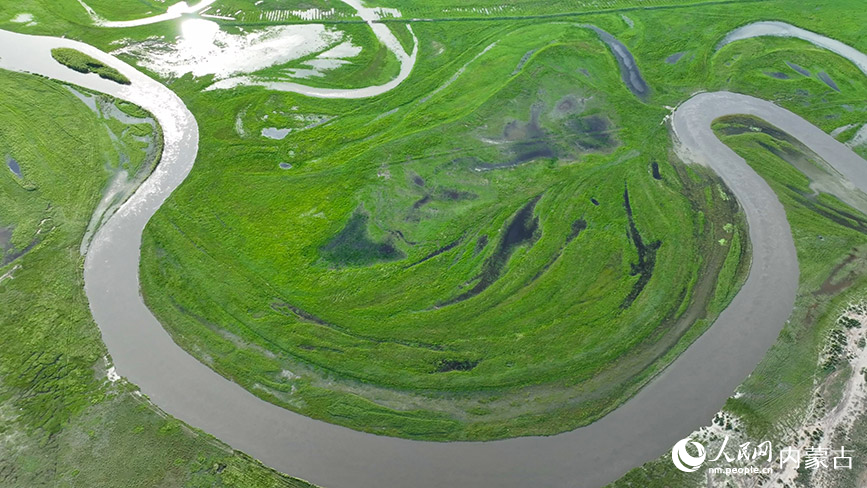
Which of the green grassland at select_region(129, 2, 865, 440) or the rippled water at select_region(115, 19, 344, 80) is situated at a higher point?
the rippled water at select_region(115, 19, 344, 80)

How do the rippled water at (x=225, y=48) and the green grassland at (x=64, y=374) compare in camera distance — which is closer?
the green grassland at (x=64, y=374)

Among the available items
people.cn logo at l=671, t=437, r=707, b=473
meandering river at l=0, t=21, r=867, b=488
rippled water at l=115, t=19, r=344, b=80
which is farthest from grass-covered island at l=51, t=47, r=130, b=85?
people.cn logo at l=671, t=437, r=707, b=473

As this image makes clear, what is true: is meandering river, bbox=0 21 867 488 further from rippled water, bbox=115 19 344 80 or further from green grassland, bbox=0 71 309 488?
rippled water, bbox=115 19 344 80

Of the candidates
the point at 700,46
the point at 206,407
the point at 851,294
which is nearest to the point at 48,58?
the point at 206,407
